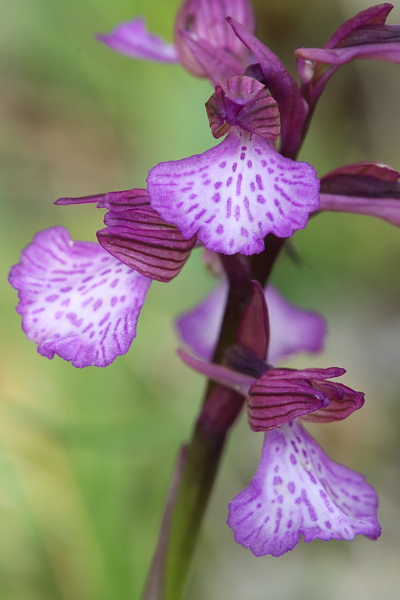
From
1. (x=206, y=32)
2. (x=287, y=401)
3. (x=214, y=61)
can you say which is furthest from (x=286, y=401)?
(x=206, y=32)

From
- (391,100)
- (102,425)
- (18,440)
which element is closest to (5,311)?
(18,440)

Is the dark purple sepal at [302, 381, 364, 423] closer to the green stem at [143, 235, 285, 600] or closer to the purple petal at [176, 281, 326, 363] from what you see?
the green stem at [143, 235, 285, 600]

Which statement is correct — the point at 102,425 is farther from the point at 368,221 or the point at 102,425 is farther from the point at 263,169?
the point at 368,221

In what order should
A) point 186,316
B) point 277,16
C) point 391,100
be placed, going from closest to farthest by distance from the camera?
1. point 186,316
2. point 391,100
3. point 277,16

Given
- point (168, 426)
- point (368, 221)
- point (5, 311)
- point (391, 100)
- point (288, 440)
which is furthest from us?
point (391, 100)

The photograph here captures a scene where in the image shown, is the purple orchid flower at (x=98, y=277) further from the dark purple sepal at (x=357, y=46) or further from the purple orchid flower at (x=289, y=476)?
the dark purple sepal at (x=357, y=46)

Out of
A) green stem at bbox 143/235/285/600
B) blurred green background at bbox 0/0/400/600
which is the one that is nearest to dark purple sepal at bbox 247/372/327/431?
green stem at bbox 143/235/285/600
